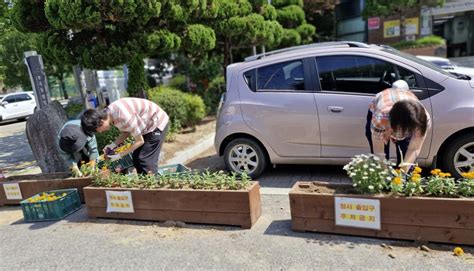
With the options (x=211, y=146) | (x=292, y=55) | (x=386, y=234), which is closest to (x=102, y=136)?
(x=211, y=146)

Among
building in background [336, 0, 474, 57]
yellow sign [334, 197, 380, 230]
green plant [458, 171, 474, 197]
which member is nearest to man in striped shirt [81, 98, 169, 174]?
yellow sign [334, 197, 380, 230]

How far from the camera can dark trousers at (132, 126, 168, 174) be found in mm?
4727

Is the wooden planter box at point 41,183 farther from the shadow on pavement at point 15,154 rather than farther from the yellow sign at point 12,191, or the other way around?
the shadow on pavement at point 15,154

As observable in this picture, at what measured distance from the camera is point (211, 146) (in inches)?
325

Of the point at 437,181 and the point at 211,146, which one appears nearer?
the point at 437,181

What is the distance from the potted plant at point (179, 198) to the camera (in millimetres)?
3941

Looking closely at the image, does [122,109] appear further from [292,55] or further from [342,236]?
[342,236]

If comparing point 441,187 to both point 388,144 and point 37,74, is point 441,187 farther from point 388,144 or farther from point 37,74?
point 37,74

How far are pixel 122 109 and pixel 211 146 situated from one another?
4000mm

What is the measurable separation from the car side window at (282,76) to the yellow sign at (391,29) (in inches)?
833

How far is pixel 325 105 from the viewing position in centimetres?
489

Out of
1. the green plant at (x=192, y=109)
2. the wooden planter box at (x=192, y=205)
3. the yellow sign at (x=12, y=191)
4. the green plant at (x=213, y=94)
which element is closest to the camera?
the wooden planter box at (x=192, y=205)

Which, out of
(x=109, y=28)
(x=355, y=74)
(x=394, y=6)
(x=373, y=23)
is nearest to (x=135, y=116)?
(x=355, y=74)

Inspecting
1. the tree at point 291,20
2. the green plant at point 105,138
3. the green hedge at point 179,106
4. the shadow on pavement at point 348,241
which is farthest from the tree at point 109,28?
the tree at point 291,20
